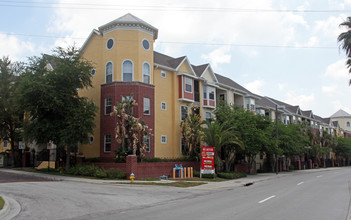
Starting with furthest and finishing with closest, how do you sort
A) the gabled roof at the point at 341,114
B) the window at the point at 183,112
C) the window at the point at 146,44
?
the gabled roof at the point at 341,114 < the window at the point at 183,112 < the window at the point at 146,44

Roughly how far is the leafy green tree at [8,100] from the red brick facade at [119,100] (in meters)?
10.2

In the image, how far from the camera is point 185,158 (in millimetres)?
31094

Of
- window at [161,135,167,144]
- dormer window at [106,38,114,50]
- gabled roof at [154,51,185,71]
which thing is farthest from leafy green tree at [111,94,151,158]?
gabled roof at [154,51,185,71]

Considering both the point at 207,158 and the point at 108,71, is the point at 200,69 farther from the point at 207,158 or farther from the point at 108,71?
the point at 207,158

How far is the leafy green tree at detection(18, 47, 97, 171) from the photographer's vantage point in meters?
25.7

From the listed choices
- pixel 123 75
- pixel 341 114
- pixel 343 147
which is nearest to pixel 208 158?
pixel 123 75

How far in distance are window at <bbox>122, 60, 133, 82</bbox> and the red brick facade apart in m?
0.68

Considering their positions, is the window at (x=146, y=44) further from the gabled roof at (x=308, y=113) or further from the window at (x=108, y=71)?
the gabled roof at (x=308, y=113)

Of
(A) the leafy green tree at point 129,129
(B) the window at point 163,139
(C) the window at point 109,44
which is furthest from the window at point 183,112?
(C) the window at point 109,44

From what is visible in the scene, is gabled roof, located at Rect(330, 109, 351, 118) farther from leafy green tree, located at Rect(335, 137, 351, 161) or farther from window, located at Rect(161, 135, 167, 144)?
window, located at Rect(161, 135, 167, 144)

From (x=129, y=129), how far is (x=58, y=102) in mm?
6085

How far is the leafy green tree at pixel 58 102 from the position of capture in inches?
1012

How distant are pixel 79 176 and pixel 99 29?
47.6ft

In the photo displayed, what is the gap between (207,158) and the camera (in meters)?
27.4
